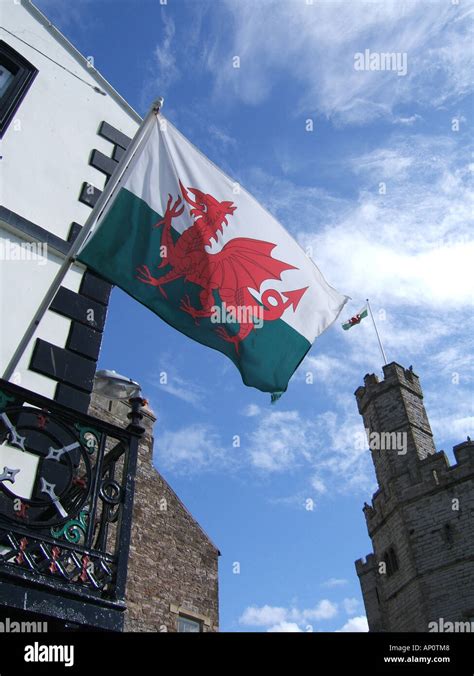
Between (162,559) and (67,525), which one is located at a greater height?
(162,559)

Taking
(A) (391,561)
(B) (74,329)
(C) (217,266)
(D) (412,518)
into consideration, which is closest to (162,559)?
(B) (74,329)

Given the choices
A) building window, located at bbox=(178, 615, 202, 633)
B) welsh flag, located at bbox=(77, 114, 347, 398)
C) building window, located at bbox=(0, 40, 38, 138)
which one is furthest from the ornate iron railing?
building window, located at bbox=(178, 615, 202, 633)

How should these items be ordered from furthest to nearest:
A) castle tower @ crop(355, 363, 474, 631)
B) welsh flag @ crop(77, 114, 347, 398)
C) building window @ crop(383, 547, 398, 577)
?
building window @ crop(383, 547, 398, 577) < castle tower @ crop(355, 363, 474, 631) < welsh flag @ crop(77, 114, 347, 398)

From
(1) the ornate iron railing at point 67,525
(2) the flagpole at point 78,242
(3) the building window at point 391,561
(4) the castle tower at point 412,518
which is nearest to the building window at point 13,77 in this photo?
(2) the flagpole at point 78,242

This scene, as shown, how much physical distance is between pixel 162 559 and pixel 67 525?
33.0 ft

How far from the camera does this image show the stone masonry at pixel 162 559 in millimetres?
12305

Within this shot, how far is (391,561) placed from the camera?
26.5 meters

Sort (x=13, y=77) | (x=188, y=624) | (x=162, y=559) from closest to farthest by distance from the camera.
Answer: (x=13, y=77) < (x=188, y=624) < (x=162, y=559)

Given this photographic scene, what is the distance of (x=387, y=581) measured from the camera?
2673cm

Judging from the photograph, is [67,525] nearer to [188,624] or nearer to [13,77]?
[13,77]

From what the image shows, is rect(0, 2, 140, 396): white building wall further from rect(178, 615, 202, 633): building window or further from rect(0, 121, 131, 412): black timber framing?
rect(178, 615, 202, 633): building window

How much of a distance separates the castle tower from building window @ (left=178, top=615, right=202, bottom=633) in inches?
516

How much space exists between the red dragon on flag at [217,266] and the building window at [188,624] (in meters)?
9.33

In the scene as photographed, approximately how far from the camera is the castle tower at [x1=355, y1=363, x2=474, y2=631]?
23.4 metres
